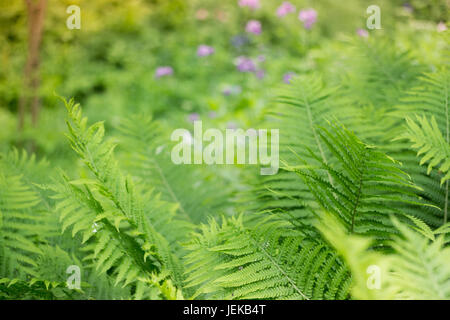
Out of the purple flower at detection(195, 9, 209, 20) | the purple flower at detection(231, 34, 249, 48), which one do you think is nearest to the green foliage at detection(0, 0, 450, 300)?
the purple flower at detection(231, 34, 249, 48)

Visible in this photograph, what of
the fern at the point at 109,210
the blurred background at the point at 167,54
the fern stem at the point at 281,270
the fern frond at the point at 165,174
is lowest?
the fern stem at the point at 281,270

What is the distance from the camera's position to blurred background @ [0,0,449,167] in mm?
2066

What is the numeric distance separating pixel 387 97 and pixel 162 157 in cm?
69

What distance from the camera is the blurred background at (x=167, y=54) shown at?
2066 millimetres

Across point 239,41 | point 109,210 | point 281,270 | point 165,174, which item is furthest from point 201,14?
point 281,270

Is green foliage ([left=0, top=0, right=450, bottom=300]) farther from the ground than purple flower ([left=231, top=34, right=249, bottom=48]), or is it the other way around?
purple flower ([left=231, top=34, right=249, bottom=48])

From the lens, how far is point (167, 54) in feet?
12.1

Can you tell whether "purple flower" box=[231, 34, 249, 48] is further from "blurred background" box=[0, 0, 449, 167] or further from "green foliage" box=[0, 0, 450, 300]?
A: "green foliage" box=[0, 0, 450, 300]

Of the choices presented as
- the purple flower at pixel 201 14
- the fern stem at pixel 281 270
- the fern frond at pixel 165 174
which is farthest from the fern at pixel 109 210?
the purple flower at pixel 201 14

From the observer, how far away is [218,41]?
12.1 feet

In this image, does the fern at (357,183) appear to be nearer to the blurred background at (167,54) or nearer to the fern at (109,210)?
the fern at (109,210)

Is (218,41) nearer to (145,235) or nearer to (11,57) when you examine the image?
(11,57)
